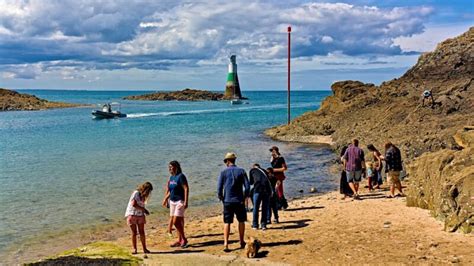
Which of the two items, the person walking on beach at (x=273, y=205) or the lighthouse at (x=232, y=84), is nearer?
the person walking on beach at (x=273, y=205)

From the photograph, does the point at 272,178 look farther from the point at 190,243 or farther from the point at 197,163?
the point at 197,163

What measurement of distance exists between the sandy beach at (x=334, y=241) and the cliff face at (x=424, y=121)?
70cm

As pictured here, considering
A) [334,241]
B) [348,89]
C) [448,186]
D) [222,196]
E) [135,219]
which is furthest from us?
[348,89]

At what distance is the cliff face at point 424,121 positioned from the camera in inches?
455

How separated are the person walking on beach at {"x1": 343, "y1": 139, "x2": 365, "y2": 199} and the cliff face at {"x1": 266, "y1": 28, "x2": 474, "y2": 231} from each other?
1.40 metres

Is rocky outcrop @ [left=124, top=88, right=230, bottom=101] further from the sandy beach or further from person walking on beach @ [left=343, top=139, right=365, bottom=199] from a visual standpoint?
the sandy beach

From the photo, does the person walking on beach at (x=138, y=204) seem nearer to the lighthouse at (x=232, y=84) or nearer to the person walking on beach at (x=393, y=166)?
the person walking on beach at (x=393, y=166)

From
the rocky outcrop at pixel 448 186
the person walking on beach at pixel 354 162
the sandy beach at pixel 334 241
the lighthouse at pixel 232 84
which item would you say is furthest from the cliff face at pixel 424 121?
the lighthouse at pixel 232 84

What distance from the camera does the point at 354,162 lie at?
48.9 feet

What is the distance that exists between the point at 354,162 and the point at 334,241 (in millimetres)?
4616

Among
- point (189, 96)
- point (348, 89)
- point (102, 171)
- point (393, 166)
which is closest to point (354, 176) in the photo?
point (393, 166)

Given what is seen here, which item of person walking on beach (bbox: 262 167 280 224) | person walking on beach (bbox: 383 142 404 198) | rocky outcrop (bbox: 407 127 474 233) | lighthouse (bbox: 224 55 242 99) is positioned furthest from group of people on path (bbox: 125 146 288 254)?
lighthouse (bbox: 224 55 242 99)

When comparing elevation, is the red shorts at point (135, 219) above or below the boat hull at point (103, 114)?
above

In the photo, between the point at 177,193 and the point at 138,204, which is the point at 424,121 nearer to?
the point at 177,193
